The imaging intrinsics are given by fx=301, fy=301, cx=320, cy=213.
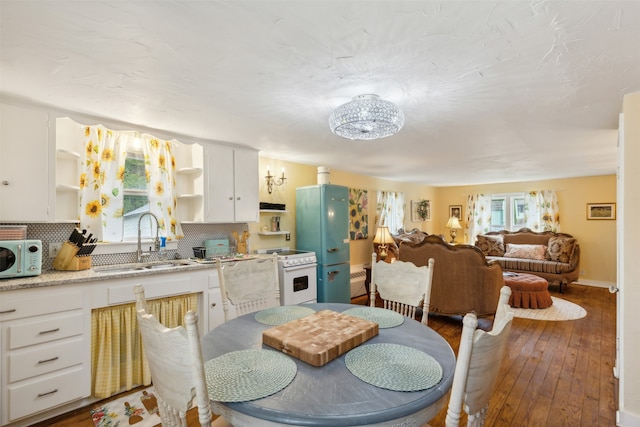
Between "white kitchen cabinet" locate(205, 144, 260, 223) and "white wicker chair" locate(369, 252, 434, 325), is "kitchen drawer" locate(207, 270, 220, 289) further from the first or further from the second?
"white wicker chair" locate(369, 252, 434, 325)

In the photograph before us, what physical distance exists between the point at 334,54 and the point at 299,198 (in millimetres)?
2937

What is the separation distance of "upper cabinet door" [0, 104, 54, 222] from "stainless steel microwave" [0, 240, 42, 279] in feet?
0.70

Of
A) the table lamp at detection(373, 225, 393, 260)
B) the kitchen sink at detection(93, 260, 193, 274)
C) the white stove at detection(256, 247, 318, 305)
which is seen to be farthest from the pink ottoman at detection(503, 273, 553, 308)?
→ the kitchen sink at detection(93, 260, 193, 274)

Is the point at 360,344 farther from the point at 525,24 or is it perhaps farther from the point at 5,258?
the point at 5,258

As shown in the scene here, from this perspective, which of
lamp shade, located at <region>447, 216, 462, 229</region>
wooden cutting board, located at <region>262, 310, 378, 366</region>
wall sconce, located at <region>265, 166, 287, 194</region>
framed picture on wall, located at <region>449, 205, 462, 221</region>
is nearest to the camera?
wooden cutting board, located at <region>262, 310, 378, 366</region>

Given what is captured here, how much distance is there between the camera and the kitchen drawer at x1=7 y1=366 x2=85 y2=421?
1909mm

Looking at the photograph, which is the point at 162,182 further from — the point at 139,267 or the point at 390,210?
the point at 390,210

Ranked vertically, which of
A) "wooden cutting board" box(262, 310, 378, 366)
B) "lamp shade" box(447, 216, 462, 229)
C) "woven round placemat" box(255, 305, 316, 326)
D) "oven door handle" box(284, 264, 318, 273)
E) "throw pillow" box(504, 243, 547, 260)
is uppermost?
"lamp shade" box(447, 216, 462, 229)

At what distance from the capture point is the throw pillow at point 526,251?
597cm

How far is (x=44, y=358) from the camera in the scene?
79.2 inches

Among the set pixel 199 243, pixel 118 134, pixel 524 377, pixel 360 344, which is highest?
pixel 118 134

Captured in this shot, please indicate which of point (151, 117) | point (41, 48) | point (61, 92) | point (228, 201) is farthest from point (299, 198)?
point (41, 48)

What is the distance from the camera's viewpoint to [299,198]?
445cm

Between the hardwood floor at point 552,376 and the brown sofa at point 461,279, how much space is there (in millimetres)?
331
